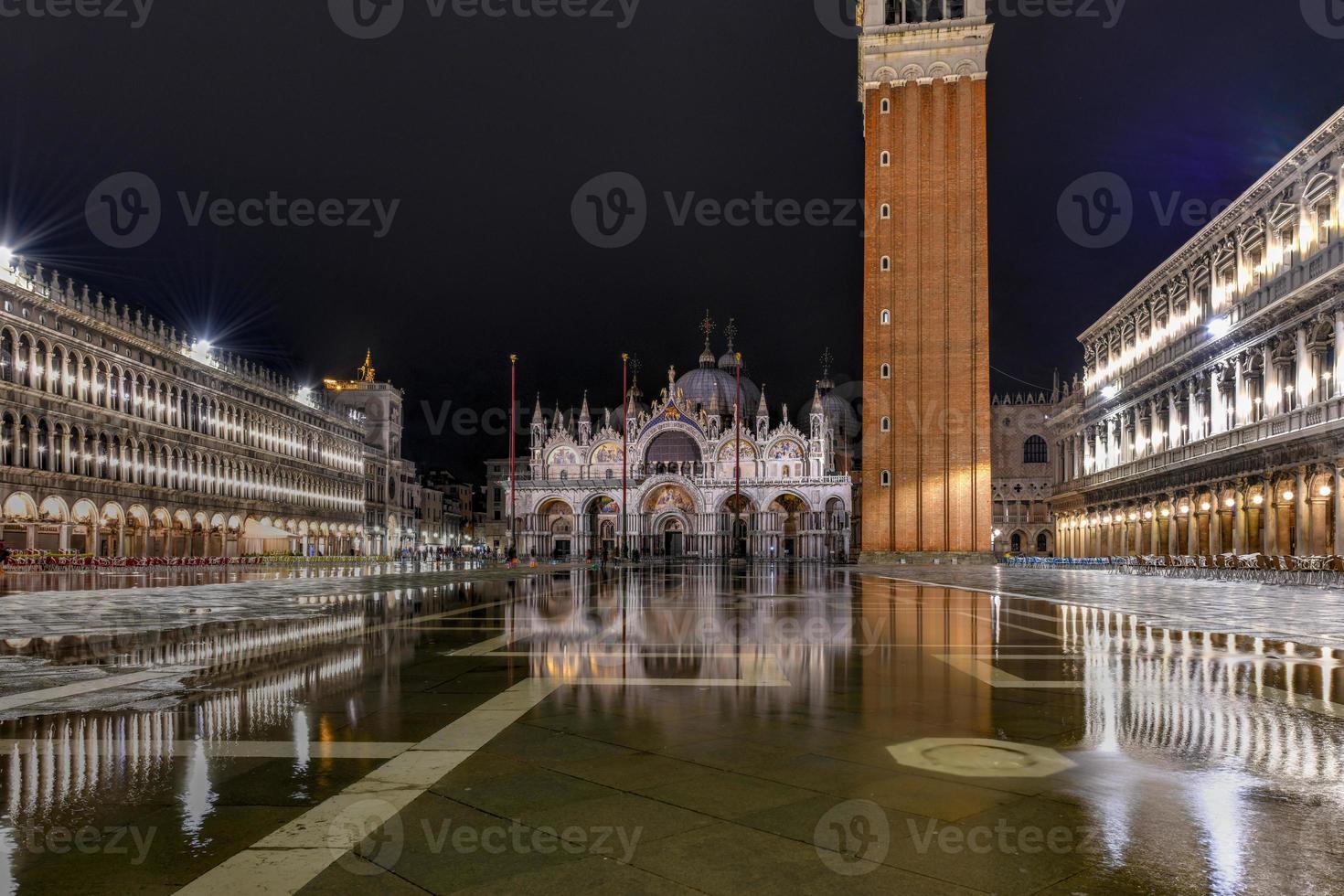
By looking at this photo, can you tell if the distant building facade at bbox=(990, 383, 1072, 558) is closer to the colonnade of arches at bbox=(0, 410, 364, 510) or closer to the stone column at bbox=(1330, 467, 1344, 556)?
the stone column at bbox=(1330, 467, 1344, 556)

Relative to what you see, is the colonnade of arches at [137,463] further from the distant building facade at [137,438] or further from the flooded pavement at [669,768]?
the flooded pavement at [669,768]

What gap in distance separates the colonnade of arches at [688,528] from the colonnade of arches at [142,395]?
22207mm

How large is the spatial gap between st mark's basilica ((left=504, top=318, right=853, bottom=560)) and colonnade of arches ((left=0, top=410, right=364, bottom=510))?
73.2 feet

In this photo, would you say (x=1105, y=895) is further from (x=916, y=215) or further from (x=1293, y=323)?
(x=916, y=215)

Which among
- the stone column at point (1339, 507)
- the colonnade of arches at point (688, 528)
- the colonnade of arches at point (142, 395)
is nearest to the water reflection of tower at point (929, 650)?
the stone column at point (1339, 507)

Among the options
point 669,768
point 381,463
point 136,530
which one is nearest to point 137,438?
point 136,530

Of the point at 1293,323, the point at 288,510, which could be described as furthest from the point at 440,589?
the point at 288,510

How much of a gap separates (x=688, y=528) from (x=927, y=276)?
38.6 meters

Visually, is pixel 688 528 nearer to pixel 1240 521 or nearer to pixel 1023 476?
pixel 1023 476

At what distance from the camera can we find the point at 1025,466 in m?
90.3

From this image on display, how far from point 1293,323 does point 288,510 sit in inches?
2583

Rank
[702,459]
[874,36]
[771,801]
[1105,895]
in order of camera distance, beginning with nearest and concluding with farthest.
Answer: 1. [1105,895]
2. [771,801]
3. [874,36]
4. [702,459]

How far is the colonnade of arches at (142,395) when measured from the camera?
43781mm

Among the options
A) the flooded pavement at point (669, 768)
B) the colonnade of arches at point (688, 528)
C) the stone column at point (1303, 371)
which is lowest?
the colonnade of arches at point (688, 528)
